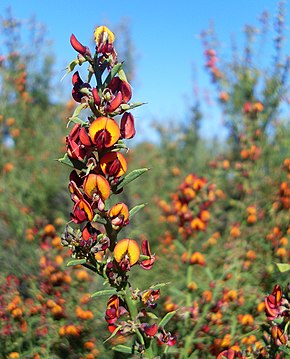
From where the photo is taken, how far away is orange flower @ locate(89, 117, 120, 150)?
42.7 inches

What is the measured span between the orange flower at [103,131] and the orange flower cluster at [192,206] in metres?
1.45

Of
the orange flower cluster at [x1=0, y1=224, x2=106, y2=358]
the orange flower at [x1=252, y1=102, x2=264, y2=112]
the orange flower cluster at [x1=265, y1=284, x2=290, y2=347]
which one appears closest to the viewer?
the orange flower cluster at [x1=265, y1=284, x2=290, y2=347]

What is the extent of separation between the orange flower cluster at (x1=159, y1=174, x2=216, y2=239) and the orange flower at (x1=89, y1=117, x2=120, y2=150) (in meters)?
1.45

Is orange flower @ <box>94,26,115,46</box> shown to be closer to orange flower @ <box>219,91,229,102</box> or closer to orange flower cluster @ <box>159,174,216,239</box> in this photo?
orange flower cluster @ <box>159,174,216,239</box>

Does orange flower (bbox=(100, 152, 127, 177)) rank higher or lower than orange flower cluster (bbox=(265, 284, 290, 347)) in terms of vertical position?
higher

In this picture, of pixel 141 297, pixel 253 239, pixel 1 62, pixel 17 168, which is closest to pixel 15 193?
pixel 17 168

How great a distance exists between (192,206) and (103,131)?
1.60 m

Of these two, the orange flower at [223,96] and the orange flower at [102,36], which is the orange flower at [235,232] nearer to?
the orange flower at [223,96]

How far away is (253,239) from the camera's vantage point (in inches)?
121

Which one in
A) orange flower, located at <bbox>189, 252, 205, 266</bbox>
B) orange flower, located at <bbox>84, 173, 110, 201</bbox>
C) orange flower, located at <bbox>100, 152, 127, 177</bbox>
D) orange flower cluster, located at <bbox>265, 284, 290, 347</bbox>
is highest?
orange flower, located at <bbox>189, 252, 205, 266</bbox>

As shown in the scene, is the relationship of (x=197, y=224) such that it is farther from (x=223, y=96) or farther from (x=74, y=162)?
(x=223, y=96)

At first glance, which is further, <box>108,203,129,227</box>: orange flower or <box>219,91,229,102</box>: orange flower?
<box>219,91,229,102</box>: orange flower

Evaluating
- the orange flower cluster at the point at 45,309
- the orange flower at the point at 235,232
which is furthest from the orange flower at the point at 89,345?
the orange flower at the point at 235,232

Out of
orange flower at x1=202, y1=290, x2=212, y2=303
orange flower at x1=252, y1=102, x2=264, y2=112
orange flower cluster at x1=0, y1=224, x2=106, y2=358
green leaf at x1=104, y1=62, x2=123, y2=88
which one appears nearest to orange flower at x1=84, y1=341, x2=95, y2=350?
orange flower cluster at x1=0, y1=224, x2=106, y2=358
